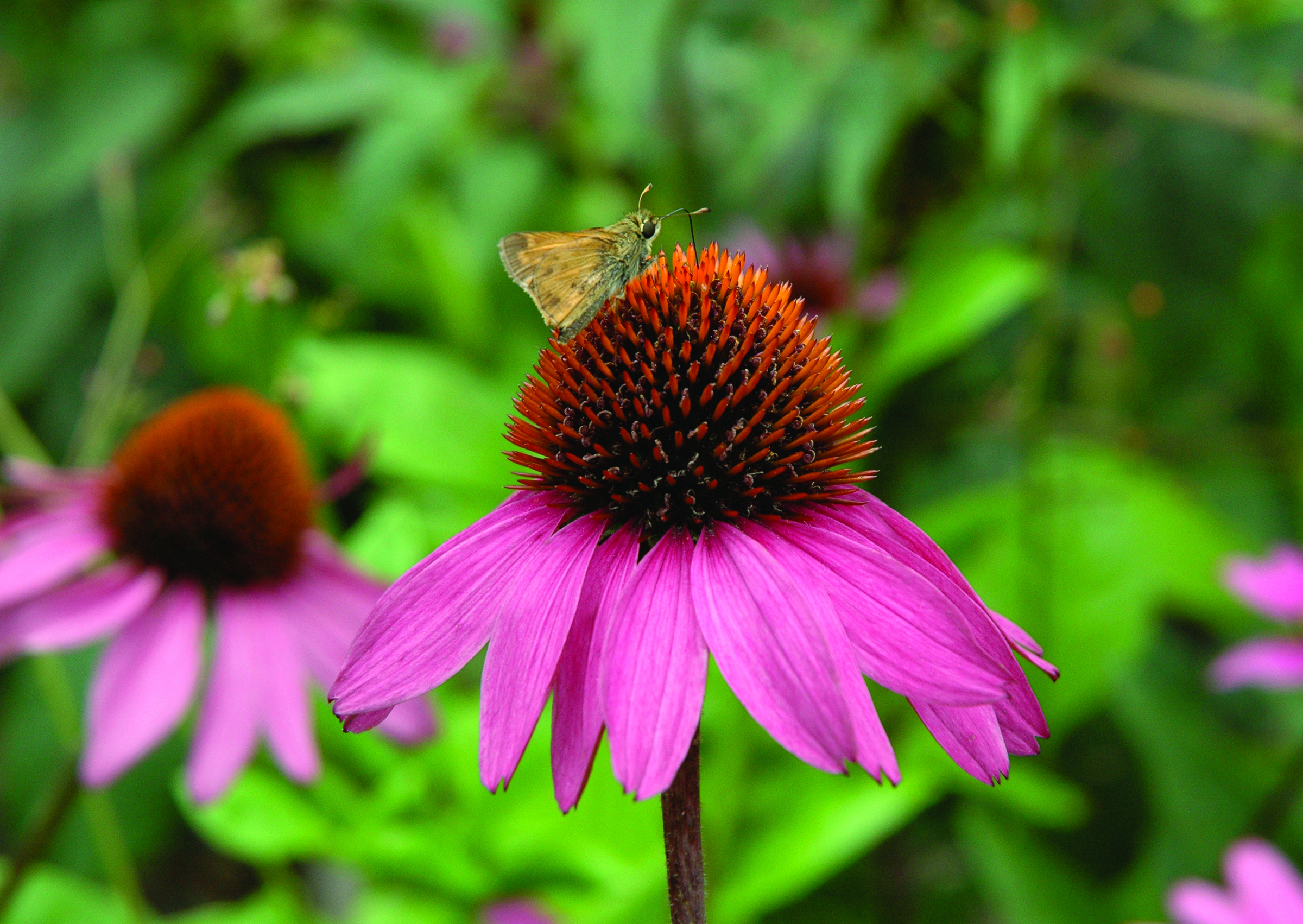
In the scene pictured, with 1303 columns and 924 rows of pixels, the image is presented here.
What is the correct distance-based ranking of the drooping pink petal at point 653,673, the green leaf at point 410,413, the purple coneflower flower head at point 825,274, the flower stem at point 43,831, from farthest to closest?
1. the purple coneflower flower head at point 825,274
2. the green leaf at point 410,413
3. the flower stem at point 43,831
4. the drooping pink petal at point 653,673

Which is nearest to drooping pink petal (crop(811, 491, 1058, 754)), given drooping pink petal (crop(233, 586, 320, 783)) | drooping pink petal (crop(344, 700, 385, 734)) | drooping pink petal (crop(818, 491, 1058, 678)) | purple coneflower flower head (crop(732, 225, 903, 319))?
drooping pink petal (crop(818, 491, 1058, 678))

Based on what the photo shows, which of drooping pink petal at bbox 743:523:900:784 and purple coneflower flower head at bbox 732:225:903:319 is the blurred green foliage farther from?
drooping pink petal at bbox 743:523:900:784

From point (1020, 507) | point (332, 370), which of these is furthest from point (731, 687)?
point (332, 370)

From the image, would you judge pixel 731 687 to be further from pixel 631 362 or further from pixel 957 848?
pixel 957 848

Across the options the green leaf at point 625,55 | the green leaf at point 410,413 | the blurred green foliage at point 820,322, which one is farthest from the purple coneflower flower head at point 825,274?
the green leaf at point 410,413

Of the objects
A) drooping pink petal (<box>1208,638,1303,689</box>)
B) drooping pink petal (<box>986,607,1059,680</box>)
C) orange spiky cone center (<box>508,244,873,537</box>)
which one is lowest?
drooping pink petal (<box>1208,638,1303,689</box>)

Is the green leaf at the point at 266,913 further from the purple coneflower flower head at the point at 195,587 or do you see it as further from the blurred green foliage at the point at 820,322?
the purple coneflower flower head at the point at 195,587
